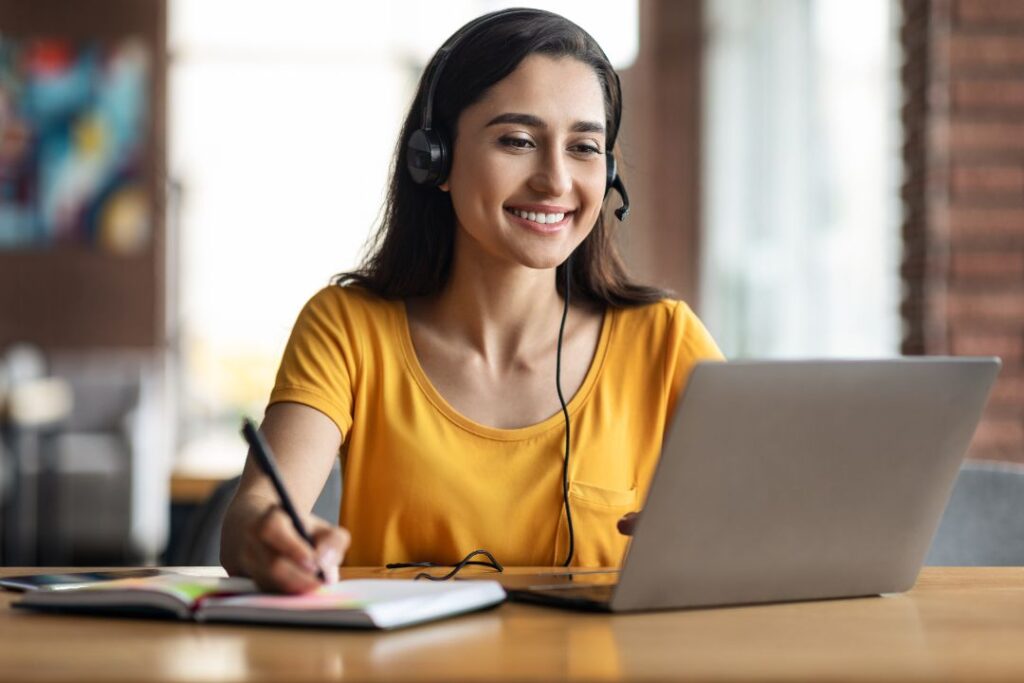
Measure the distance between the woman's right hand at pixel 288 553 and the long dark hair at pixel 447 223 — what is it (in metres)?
0.69

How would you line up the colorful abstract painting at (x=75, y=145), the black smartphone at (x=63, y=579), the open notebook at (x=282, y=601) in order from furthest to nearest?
the colorful abstract painting at (x=75, y=145) → the black smartphone at (x=63, y=579) → the open notebook at (x=282, y=601)

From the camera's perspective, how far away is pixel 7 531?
18.4ft

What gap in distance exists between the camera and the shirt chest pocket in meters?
1.60

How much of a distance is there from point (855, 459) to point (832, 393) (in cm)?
8

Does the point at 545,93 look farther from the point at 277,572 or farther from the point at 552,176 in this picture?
the point at 277,572

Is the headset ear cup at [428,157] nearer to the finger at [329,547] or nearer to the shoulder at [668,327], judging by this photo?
the shoulder at [668,327]

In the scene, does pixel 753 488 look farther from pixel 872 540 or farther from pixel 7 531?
pixel 7 531

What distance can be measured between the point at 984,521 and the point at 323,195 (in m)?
5.74

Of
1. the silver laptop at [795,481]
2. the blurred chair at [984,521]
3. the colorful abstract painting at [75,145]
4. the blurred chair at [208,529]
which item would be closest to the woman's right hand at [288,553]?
the silver laptop at [795,481]

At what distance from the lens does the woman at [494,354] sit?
1.59 m

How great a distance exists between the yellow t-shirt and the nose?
0.25 metres

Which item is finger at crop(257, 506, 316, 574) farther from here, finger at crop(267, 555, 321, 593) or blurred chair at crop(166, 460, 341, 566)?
blurred chair at crop(166, 460, 341, 566)

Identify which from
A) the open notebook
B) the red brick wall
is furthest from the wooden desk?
the red brick wall

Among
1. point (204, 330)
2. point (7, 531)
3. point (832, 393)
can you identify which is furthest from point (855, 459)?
point (204, 330)
